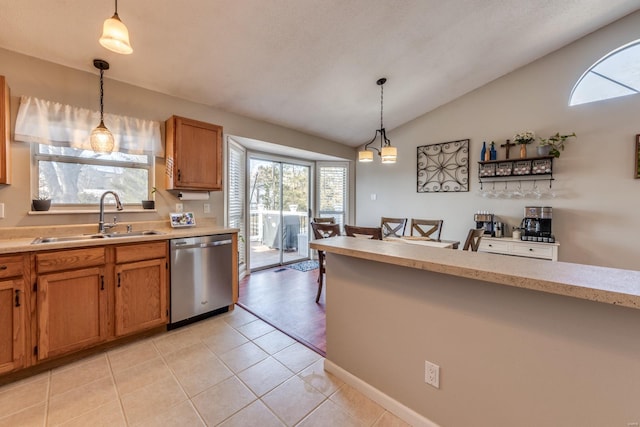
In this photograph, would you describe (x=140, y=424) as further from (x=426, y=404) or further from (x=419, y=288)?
(x=419, y=288)

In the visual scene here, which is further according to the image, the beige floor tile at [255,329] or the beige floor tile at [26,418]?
the beige floor tile at [255,329]

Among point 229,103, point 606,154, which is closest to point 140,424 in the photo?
point 229,103

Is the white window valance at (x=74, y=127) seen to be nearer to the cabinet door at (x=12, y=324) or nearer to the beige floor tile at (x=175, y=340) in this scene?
the cabinet door at (x=12, y=324)

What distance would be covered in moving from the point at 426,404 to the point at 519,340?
0.63 meters

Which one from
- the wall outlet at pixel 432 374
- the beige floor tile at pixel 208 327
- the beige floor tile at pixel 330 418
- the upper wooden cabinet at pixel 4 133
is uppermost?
the upper wooden cabinet at pixel 4 133

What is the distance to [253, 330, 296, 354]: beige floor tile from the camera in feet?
7.24

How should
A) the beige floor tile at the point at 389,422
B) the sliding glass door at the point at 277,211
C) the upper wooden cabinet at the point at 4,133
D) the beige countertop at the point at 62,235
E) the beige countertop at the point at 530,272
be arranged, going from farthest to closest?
the sliding glass door at the point at 277,211 → the upper wooden cabinet at the point at 4,133 → the beige countertop at the point at 62,235 → the beige floor tile at the point at 389,422 → the beige countertop at the point at 530,272

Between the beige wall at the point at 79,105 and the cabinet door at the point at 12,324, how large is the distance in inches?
29.2

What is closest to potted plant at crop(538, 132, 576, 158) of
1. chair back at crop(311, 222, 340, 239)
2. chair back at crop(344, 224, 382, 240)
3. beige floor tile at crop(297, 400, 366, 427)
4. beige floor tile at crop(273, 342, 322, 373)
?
chair back at crop(344, 224, 382, 240)

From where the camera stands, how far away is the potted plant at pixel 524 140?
139 inches

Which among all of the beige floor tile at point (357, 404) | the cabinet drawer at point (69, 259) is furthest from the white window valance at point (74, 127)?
the beige floor tile at point (357, 404)

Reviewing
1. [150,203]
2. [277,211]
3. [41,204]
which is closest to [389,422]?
[150,203]

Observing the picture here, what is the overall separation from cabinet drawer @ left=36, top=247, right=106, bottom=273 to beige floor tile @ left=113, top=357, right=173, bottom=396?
33.6 inches

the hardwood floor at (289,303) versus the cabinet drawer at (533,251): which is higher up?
the cabinet drawer at (533,251)
